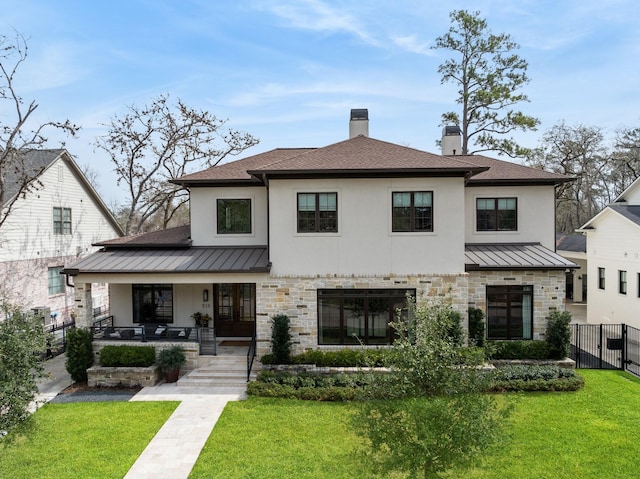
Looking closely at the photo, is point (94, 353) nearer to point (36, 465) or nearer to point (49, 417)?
point (49, 417)

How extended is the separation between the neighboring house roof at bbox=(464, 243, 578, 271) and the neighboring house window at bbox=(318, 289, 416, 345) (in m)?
2.76

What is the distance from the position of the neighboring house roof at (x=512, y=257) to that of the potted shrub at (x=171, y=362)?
9.38 metres

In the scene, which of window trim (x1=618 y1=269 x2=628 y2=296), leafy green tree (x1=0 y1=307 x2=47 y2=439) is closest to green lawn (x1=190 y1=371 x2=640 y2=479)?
leafy green tree (x1=0 y1=307 x2=47 y2=439)

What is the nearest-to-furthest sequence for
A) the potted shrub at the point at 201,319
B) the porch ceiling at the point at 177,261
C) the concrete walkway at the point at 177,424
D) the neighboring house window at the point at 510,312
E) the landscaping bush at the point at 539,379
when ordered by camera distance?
1. the concrete walkway at the point at 177,424
2. the landscaping bush at the point at 539,379
3. the porch ceiling at the point at 177,261
4. the neighboring house window at the point at 510,312
5. the potted shrub at the point at 201,319

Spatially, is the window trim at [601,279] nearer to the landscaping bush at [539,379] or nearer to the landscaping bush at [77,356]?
the landscaping bush at [539,379]

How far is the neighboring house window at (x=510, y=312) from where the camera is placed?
13578 millimetres

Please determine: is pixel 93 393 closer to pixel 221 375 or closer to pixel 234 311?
pixel 221 375

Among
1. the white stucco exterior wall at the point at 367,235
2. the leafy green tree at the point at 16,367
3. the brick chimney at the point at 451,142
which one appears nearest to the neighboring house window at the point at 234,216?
the white stucco exterior wall at the point at 367,235

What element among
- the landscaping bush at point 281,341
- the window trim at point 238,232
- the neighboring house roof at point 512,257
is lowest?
the landscaping bush at point 281,341

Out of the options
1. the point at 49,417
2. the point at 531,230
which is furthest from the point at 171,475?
the point at 531,230

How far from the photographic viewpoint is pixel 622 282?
1759 centimetres

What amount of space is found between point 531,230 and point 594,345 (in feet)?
16.3

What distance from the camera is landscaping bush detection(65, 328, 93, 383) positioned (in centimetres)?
1241

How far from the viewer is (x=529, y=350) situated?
1278 centimetres
